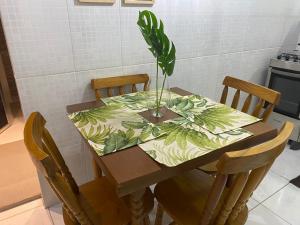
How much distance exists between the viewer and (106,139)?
3.06ft

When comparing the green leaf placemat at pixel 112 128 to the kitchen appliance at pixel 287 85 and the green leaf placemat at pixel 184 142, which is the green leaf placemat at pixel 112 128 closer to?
the green leaf placemat at pixel 184 142

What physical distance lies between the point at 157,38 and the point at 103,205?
30.7 inches

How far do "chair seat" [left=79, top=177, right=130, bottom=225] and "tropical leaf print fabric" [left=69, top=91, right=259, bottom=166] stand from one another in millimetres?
269

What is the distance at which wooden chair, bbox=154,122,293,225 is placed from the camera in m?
0.69

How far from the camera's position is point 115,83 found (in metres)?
1.48

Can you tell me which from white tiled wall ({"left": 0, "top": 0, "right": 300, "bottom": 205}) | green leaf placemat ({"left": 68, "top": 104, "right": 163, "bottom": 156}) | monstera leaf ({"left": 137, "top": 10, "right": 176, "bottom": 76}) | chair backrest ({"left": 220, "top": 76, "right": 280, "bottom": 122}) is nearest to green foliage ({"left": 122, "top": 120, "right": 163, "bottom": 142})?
green leaf placemat ({"left": 68, "top": 104, "right": 163, "bottom": 156})

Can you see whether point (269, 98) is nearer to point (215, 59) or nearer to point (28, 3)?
point (215, 59)

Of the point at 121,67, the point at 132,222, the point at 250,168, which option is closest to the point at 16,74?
the point at 121,67

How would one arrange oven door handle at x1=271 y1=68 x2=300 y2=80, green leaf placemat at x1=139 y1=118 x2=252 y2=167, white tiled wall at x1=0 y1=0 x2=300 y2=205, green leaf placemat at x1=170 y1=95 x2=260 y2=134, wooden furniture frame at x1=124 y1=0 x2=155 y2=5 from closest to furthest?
green leaf placemat at x1=139 y1=118 x2=252 y2=167
green leaf placemat at x1=170 y1=95 x2=260 y2=134
white tiled wall at x1=0 y1=0 x2=300 y2=205
wooden furniture frame at x1=124 y1=0 x2=155 y2=5
oven door handle at x1=271 y1=68 x2=300 y2=80

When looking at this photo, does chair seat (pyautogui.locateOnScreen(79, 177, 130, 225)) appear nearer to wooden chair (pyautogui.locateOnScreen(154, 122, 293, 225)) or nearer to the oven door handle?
wooden chair (pyautogui.locateOnScreen(154, 122, 293, 225))

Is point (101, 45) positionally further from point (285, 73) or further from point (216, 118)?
point (285, 73)

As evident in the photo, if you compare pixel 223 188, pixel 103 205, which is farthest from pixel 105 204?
pixel 223 188

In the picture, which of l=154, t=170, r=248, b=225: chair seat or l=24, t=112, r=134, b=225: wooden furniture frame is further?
l=154, t=170, r=248, b=225: chair seat

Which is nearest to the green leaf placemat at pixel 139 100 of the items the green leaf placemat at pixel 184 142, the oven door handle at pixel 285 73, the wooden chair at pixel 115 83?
the wooden chair at pixel 115 83
